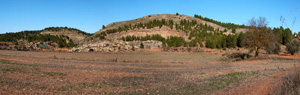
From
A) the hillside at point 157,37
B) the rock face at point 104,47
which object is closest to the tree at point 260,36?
the hillside at point 157,37

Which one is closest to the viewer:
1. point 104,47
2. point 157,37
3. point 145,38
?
point 104,47

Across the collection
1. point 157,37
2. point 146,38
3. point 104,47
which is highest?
point 157,37

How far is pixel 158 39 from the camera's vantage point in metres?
66.4

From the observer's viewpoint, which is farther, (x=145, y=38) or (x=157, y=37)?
(x=157, y=37)

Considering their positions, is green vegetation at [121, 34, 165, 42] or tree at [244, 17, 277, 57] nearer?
tree at [244, 17, 277, 57]

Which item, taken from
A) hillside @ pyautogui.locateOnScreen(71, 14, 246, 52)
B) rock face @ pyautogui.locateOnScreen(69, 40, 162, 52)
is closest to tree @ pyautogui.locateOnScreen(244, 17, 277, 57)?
hillside @ pyautogui.locateOnScreen(71, 14, 246, 52)

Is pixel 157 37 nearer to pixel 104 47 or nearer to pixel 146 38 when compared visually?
pixel 146 38

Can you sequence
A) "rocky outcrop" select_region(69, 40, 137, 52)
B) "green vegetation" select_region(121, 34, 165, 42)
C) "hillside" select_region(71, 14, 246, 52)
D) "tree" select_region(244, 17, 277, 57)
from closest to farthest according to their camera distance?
"tree" select_region(244, 17, 277, 57)
"rocky outcrop" select_region(69, 40, 137, 52)
"hillside" select_region(71, 14, 246, 52)
"green vegetation" select_region(121, 34, 165, 42)

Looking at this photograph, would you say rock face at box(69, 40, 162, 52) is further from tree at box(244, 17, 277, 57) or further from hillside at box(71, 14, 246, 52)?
tree at box(244, 17, 277, 57)

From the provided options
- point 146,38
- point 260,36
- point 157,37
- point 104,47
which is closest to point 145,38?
point 146,38

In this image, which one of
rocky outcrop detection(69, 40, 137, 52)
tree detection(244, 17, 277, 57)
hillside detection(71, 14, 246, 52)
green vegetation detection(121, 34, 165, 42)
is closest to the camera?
tree detection(244, 17, 277, 57)

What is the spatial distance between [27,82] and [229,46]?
5457 cm

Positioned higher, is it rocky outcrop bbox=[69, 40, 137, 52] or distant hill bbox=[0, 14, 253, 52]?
distant hill bbox=[0, 14, 253, 52]

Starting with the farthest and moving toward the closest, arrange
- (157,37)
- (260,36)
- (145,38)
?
(157,37), (145,38), (260,36)
